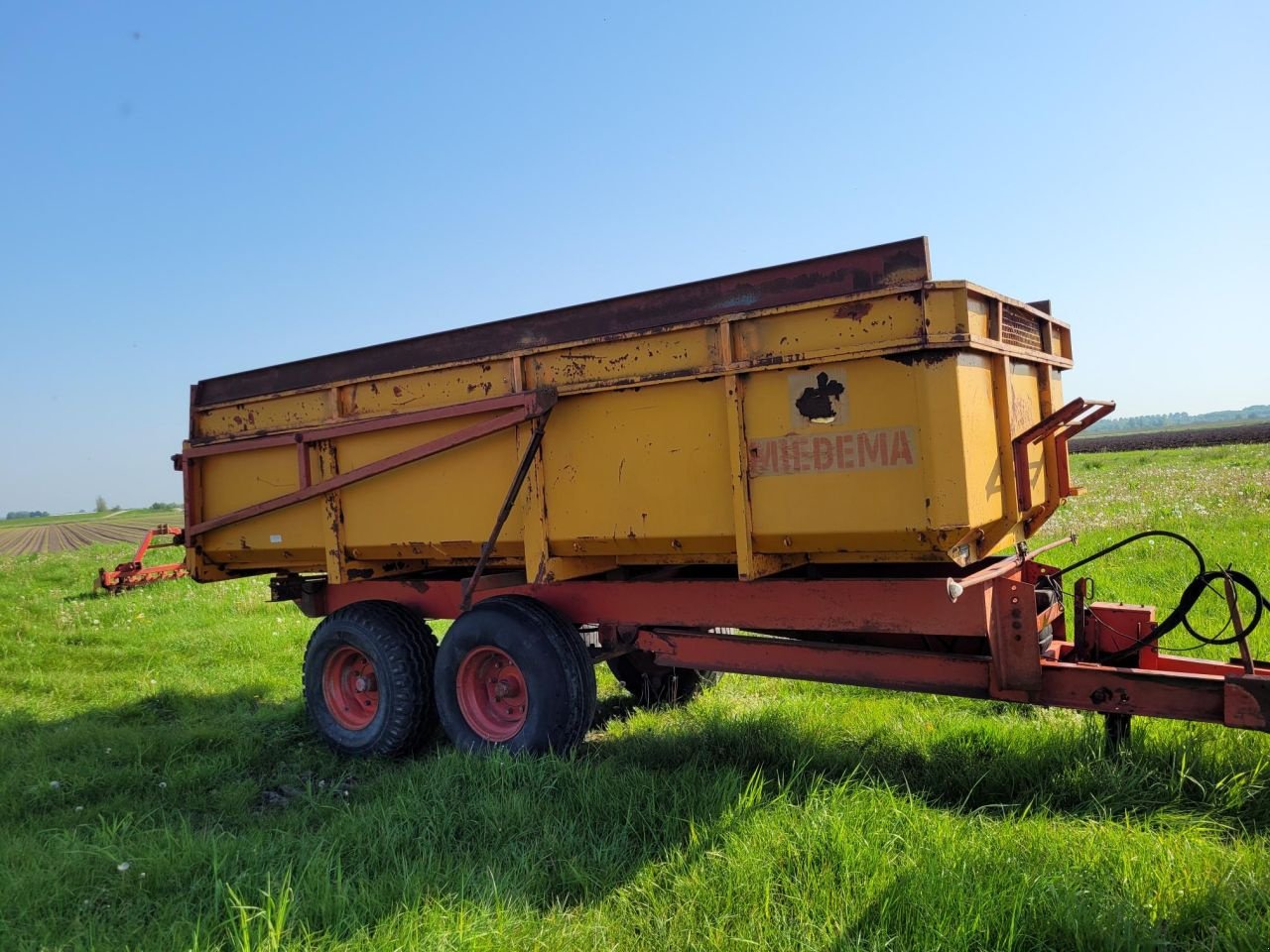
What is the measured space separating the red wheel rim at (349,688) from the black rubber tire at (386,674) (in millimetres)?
40

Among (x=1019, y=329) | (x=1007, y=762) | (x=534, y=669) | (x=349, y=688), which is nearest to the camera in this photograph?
(x=1007, y=762)

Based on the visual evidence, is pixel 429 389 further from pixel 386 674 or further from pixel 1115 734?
pixel 1115 734

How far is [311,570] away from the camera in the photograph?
6.07 m

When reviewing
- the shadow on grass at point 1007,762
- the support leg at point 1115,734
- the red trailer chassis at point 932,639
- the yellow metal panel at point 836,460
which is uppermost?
the yellow metal panel at point 836,460

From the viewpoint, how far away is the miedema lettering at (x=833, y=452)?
367 centimetres

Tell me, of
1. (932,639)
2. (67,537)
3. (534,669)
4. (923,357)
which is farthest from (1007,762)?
(67,537)

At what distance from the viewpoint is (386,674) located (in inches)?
207

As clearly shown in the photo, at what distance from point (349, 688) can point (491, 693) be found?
1218mm

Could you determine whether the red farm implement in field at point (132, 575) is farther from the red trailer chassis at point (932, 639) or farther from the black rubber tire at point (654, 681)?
the red trailer chassis at point (932, 639)

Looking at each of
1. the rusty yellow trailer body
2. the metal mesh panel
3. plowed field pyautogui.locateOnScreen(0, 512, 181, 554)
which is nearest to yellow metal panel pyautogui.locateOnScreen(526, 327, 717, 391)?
the rusty yellow trailer body

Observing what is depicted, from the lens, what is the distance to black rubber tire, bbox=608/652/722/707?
6094 mm

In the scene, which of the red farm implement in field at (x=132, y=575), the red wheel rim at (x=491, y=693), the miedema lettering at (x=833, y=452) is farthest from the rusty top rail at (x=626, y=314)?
the red farm implement in field at (x=132, y=575)

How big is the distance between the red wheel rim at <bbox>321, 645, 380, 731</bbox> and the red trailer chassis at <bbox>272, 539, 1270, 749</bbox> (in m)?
1.00

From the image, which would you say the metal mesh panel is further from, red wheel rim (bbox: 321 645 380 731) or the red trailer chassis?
red wheel rim (bbox: 321 645 380 731)
